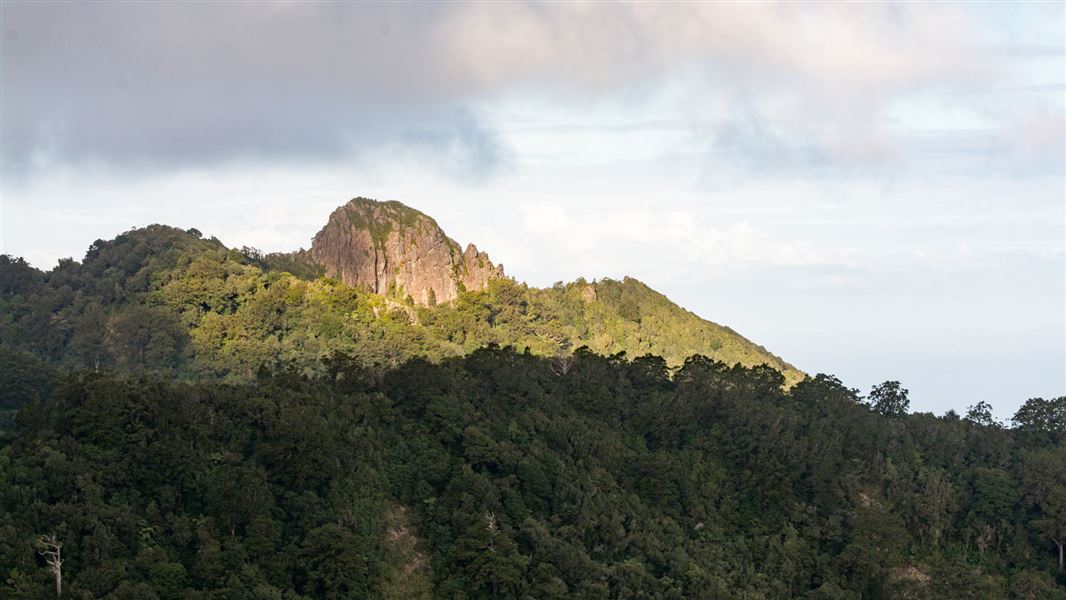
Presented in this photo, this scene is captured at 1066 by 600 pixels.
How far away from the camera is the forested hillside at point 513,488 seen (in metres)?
46.2

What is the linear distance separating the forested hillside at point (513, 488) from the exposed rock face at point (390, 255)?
2566 cm

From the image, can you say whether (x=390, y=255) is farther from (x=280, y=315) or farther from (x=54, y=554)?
(x=54, y=554)

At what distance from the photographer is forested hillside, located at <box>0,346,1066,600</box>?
46250 mm

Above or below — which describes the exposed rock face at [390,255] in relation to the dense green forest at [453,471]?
above

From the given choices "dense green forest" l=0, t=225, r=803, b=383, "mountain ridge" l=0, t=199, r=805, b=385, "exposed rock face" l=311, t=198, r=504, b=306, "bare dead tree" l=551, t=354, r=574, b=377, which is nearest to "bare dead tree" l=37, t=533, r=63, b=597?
"mountain ridge" l=0, t=199, r=805, b=385

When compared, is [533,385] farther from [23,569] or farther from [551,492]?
[23,569]

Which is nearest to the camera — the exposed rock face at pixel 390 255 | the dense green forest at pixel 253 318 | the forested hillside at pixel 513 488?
the forested hillside at pixel 513 488

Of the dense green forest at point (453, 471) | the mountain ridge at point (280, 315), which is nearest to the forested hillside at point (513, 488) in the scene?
the dense green forest at point (453, 471)

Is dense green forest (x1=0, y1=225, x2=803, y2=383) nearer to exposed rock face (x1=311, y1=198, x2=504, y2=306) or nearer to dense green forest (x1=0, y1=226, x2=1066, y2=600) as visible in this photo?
dense green forest (x1=0, y1=226, x2=1066, y2=600)

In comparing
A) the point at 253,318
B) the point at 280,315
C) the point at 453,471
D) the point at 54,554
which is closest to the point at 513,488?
the point at 453,471

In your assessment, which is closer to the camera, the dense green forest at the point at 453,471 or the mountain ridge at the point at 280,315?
the dense green forest at the point at 453,471

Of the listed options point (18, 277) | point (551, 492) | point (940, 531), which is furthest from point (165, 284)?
point (940, 531)

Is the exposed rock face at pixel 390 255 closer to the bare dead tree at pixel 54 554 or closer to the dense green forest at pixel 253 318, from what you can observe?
the dense green forest at pixel 253 318

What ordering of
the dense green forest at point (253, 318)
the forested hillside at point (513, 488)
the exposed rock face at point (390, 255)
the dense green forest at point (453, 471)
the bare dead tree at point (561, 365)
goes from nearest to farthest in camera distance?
the forested hillside at point (513, 488) < the dense green forest at point (453, 471) < the bare dead tree at point (561, 365) < the dense green forest at point (253, 318) < the exposed rock face at point (390, 255)
